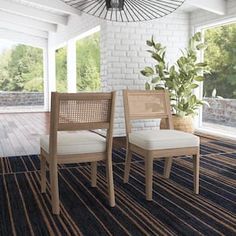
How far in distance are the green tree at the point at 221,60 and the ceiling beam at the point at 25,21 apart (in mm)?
4534

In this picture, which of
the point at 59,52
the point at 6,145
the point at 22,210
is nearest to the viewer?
the point at 22,210

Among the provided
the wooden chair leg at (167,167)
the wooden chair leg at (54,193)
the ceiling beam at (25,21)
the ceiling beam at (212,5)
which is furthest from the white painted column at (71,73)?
the wooden chair leg at (54,193)

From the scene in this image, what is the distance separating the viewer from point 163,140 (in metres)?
2.48

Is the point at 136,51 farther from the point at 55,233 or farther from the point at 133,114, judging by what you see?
the point at 55,233

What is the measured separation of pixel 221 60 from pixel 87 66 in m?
4.23

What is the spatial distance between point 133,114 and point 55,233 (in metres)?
1.27

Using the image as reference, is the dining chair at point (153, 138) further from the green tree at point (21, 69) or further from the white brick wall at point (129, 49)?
the green tree at point (21, 69)

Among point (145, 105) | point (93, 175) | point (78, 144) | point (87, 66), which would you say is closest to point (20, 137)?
point (93, 175)

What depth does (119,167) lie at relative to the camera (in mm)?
3402

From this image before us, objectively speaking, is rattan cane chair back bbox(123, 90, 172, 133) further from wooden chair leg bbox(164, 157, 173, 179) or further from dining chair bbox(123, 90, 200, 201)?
wooden chair leg bbox(164, 157, 173, 179)

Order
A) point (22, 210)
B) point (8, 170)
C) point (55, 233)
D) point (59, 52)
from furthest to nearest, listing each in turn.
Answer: point (59, 52) < point (8, 170) < point (22, 210) < point (55, 233)

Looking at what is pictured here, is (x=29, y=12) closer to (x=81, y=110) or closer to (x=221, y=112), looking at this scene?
(x=221, y=112)

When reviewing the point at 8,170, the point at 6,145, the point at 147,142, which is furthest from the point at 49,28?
the point at 147,142

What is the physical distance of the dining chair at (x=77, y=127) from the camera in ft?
7.03
